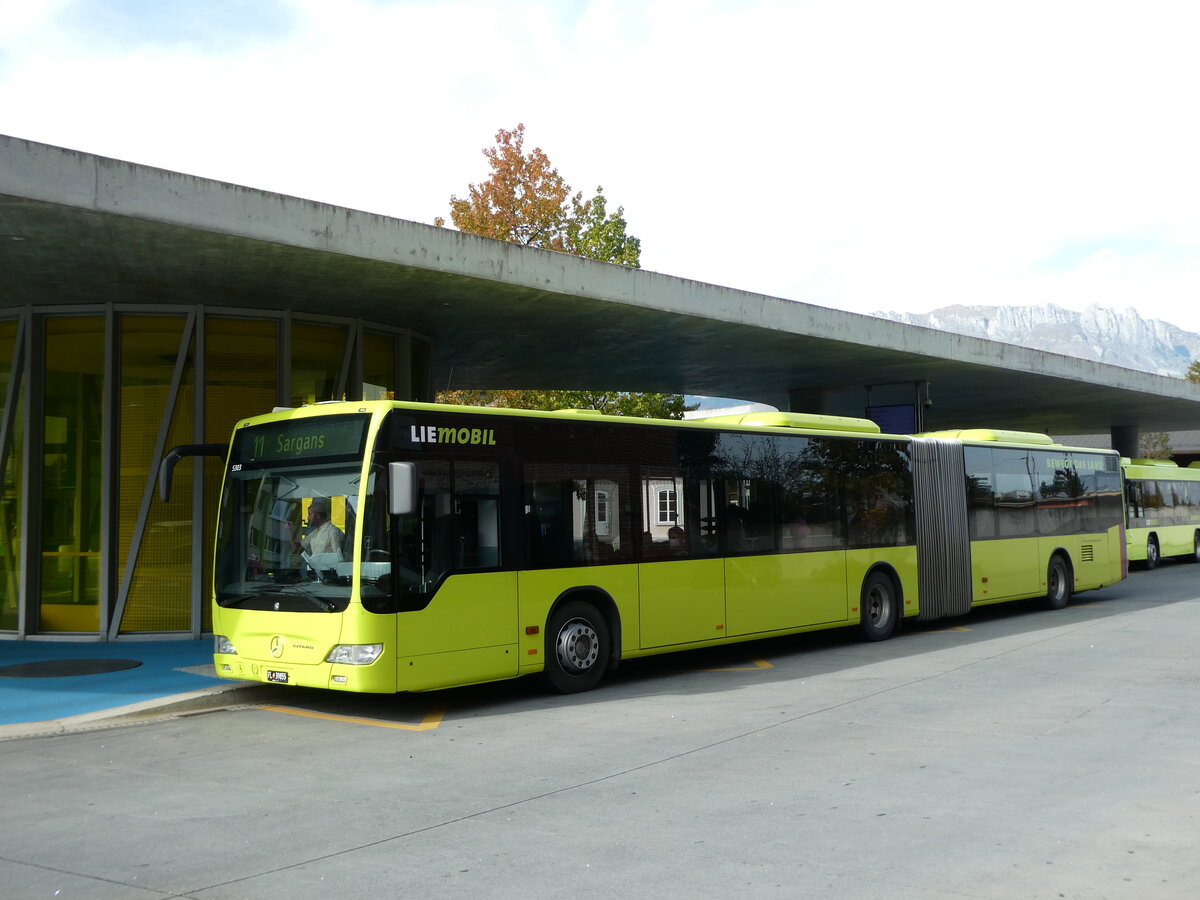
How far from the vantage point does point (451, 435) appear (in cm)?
992

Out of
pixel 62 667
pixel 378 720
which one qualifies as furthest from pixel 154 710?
pixel 62 667

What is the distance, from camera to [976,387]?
1093 inches

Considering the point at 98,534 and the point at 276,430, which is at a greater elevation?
the point at 276,430

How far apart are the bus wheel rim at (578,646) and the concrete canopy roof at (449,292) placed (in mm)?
4914

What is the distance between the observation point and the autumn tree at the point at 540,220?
34.8 metres

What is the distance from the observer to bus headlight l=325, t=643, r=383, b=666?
9.15 metres

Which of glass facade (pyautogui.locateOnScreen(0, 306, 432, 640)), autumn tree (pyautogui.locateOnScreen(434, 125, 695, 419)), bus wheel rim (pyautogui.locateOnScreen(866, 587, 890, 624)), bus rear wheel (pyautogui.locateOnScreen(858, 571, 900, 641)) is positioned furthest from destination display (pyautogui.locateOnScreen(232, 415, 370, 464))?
autumn tree (pyautogui.locateOnScreen(434, 125, 695, 419))

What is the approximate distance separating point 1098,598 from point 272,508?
54.6 ft

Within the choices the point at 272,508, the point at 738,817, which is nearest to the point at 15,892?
the point at 738,817

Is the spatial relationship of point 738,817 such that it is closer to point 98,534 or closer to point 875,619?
point 875,619

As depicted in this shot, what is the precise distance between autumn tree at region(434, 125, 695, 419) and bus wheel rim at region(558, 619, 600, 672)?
2379cm

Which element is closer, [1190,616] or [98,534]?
[98,534]

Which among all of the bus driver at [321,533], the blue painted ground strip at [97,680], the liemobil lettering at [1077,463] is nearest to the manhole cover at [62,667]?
the blue painted ground strip at [97,680]

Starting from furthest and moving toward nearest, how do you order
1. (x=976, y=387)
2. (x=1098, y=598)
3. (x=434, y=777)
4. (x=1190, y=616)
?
(x=976, y=387) < (x=1098, y=598) < (x=1190, y=616) < (x=434, y=777)
